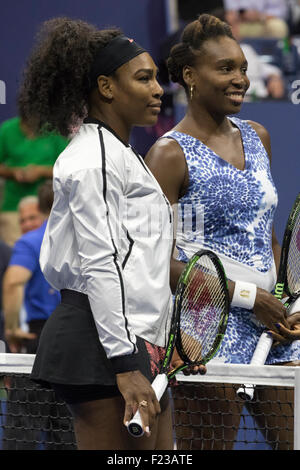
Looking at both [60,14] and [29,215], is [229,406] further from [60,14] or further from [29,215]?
[60,14]

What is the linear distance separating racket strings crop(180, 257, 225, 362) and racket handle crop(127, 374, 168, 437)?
0.22 metres

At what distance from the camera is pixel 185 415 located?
2783 mm

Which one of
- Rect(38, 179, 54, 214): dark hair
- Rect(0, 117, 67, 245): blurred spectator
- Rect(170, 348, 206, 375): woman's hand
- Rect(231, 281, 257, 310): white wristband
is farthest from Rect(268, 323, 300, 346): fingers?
Rect(0, 117, 67, 245): blurred spectator

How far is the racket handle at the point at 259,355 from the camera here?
8.52ft

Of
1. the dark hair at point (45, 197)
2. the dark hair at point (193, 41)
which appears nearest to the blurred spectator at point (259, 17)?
the dark hair at point (45, 197)

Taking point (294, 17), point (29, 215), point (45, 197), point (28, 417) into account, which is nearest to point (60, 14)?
point (294, 17)

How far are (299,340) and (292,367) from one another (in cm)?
19

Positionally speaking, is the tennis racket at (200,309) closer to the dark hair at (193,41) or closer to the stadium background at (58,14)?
the dark hair at (193,41)

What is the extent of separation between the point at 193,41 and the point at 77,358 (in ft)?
3.70

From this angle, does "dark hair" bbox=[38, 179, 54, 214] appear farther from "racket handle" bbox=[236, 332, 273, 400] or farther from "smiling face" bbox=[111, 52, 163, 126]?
"smiling face" bbox=[111, 52, 163, 126]

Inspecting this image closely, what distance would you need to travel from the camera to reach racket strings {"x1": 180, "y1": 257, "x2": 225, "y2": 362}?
2.42m

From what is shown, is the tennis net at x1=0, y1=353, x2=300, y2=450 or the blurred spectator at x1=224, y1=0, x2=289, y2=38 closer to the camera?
the tennis net at x1=0, y1=353, x2=300, y2=450

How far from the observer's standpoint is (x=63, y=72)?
2287 millimetres
